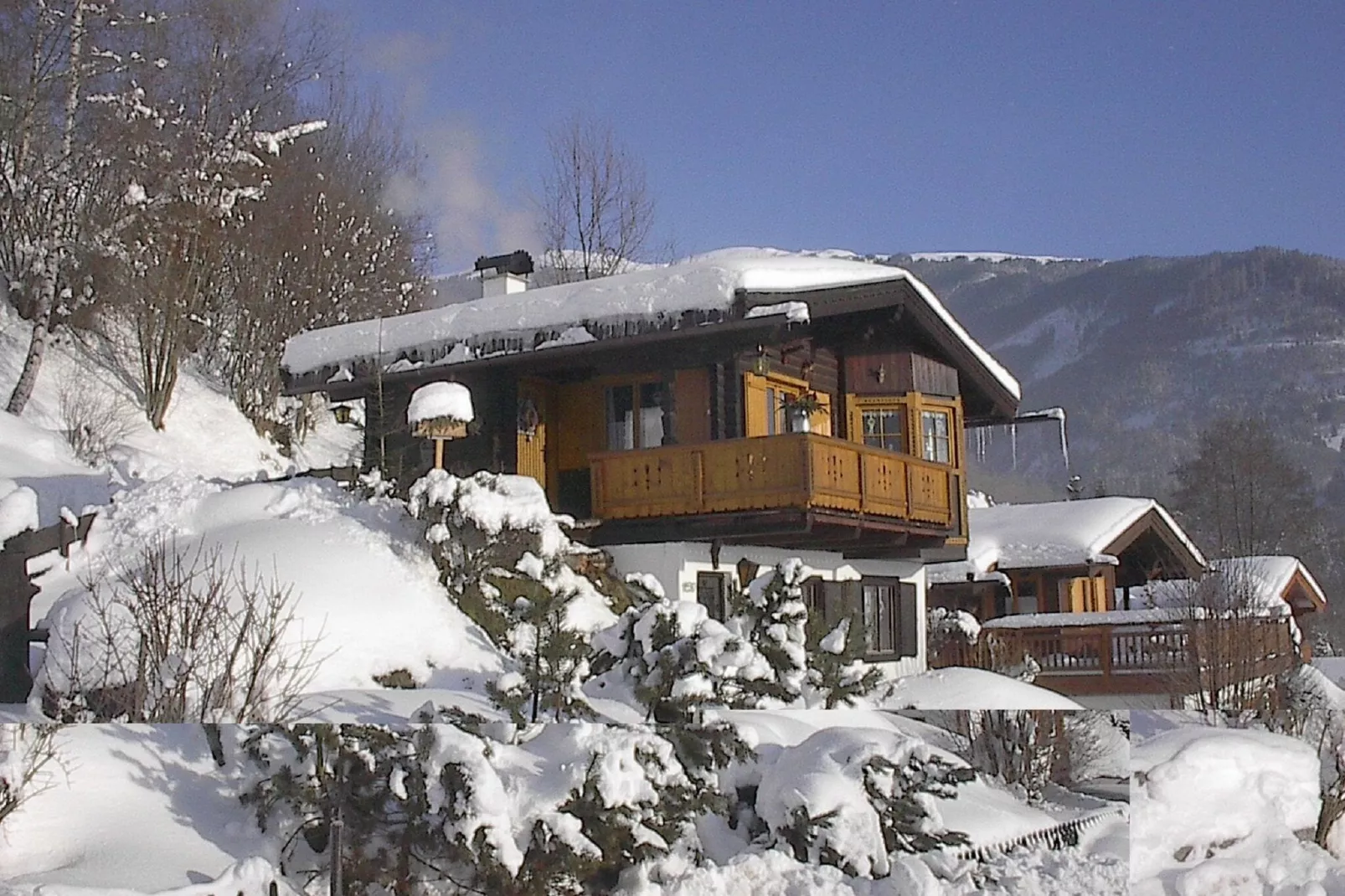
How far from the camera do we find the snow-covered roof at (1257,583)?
5.00 m

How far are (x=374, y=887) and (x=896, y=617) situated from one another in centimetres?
1051

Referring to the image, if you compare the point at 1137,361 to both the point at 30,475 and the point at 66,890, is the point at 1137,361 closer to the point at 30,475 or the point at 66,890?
the point at 30,475

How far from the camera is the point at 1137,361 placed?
64.4 feet

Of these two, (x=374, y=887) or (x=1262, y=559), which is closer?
(x=374, y=887)

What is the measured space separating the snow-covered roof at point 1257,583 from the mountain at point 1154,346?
2816 mm

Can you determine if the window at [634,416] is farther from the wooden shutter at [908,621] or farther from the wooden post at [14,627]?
the wooden post at [14,627]

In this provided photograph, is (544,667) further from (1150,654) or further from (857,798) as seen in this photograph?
(1150,654)

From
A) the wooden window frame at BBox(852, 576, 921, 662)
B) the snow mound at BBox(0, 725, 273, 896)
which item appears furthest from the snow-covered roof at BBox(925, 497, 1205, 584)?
the snow mound at BBox(0, 725, 273, 896)

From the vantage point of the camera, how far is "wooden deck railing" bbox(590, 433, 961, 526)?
31.6ft

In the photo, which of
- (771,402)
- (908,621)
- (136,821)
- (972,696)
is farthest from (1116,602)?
(136,821)

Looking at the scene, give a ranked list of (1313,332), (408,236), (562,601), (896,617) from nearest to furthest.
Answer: (562,601)
(408,236)
(896,617)
(1313,332)

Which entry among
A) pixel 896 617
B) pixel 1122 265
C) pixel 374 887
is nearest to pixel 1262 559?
pixel 896 617

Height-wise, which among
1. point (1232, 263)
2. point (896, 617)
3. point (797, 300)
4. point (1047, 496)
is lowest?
point (896, 617)

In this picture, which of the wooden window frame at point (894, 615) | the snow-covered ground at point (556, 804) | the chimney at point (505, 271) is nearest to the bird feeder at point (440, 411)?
the chimney at point (505, 271)
